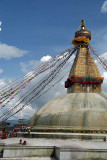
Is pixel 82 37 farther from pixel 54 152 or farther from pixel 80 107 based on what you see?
pixel 54 152

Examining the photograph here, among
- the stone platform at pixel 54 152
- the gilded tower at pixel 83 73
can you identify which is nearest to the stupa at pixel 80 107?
the gilded tower at pixel 83 73

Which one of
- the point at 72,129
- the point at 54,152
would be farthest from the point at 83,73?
the point at 54,152

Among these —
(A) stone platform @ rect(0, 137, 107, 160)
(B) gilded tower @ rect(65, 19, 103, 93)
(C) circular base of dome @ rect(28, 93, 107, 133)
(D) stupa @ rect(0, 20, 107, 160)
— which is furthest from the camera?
(B) gilded tower @ rect(65, 19, 103, 93)

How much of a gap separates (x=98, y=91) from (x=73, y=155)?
11.4 meters

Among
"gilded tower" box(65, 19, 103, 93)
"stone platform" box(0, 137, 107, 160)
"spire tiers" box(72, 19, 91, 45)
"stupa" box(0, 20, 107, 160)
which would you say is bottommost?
"stone platform" box(0, 137, 107, 160)

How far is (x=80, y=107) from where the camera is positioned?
14.7 meters

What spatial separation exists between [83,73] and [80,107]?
19.8 feet

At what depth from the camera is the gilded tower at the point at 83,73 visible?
19.4m

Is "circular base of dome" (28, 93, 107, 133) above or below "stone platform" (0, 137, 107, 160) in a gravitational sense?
above

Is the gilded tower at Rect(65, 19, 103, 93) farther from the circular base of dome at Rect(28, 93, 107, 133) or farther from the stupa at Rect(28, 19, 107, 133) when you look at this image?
the circular base of dome at Rect(28, 93, 107, 133)

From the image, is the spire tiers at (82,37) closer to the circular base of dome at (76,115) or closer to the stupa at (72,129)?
the stupa at (72,129)

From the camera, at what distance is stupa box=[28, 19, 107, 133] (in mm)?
13438

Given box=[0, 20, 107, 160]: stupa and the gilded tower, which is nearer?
box=[0, 20, 107, 160]: stupa

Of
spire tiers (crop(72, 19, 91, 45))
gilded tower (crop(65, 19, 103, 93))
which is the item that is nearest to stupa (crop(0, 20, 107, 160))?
gilded tower (crop(65, 19, 103, 93))
